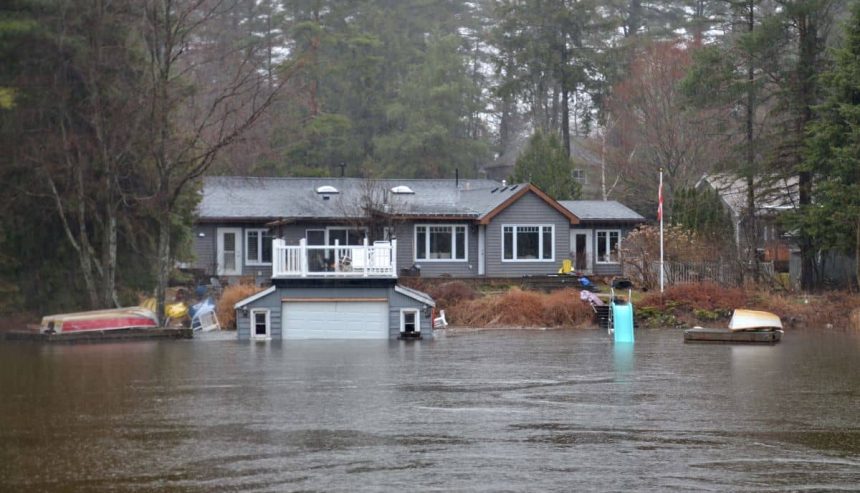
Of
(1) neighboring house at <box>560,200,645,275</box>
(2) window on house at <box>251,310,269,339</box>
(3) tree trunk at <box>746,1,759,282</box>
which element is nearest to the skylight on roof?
(1) neighboring house at <box>560,200,645,275</box>

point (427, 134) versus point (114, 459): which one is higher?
point (427, 134)

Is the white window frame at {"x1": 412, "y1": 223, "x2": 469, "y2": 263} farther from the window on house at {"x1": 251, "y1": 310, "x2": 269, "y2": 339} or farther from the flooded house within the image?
the window on house at {"x1": 251, "y1": 310, "x2": 269, "y2": 339}

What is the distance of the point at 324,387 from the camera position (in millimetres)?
24031

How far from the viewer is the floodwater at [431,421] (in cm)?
1509

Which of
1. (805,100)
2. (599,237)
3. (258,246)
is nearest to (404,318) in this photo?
(258,246)

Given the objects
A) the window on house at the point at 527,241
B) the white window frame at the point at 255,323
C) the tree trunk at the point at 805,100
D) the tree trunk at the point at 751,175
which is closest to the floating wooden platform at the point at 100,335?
the white window frame at the point at 255,323

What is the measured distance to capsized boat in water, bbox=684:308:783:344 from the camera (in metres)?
35.5

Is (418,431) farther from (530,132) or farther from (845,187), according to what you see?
(530,132)

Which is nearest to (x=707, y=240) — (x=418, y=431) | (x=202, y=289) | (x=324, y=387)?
(x=202, y=289)

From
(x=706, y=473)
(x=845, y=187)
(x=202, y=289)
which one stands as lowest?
→ (x=706, y=473)

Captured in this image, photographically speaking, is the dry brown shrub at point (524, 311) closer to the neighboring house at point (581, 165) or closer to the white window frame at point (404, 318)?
the white window frame at point (404, 318)

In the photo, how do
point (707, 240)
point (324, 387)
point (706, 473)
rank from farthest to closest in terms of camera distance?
point (707, 240)
point (324, 387)
point (706, 473)

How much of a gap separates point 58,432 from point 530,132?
219ft

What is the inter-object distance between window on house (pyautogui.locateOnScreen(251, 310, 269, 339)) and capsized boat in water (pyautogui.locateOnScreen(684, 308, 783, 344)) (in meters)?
12.2
